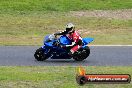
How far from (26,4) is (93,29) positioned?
19.8 feet

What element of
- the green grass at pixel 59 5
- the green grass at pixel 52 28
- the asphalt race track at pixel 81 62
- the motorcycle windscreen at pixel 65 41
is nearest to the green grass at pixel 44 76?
the asphalt race track at pixel 81 62

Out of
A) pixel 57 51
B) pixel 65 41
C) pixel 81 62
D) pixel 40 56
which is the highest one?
pixel 65 41

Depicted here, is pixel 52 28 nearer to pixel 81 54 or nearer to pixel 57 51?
pixel 57 51

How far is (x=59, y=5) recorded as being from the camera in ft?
103

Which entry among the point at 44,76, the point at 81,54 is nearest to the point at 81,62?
the point at 81,54

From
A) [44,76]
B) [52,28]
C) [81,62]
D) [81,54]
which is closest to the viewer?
[44,76]

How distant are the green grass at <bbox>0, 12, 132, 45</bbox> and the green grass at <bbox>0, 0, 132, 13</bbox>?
1212mm

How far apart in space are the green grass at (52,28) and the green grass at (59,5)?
3.98 feet

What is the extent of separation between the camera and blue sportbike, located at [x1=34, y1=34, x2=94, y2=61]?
Result: 18.7m

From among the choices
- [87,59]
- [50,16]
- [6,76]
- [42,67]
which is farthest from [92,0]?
[6,76]

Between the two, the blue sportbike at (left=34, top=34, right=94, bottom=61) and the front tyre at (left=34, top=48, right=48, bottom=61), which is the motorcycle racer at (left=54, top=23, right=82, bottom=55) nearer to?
the blue sportbike at (left=34, top=34, right=94, bottom=61)

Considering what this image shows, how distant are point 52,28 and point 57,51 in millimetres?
8177

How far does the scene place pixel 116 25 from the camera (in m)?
27.9

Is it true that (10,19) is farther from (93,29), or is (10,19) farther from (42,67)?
(42,67)
